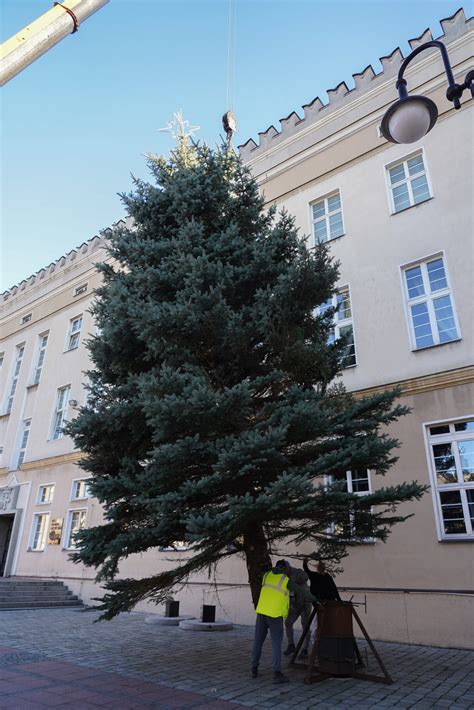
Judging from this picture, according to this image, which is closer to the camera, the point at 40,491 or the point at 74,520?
the point at 74,520

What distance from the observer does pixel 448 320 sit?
36.4 feet

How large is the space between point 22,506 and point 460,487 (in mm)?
18318

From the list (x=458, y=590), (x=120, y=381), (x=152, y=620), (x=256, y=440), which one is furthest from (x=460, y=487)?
(x=152, y=620)

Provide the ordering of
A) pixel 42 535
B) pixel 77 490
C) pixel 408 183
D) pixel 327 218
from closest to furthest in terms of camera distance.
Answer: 1. pixel 408 183
2. pixel 327 218
3. pixel 77 490
4. pixel 42 535

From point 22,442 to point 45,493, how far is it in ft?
12.7

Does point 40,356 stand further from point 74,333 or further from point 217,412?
point 217,412

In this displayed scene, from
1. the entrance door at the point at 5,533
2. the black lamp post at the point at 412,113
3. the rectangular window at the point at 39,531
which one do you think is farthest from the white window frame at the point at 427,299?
the entrance door at the point at 5,533

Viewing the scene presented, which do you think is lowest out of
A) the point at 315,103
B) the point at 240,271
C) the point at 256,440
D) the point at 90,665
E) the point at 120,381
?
the point at 90,665

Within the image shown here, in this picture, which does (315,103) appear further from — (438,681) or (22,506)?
(22,506)

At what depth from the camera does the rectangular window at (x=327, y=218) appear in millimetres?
14312

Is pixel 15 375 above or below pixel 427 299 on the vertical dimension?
above

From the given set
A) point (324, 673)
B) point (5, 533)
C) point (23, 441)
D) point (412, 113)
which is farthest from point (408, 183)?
point (5, 533)

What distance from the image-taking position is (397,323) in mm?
11727

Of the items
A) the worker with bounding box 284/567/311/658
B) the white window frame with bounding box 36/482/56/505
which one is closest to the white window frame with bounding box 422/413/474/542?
the worker with bounding box 284/567/311/658
